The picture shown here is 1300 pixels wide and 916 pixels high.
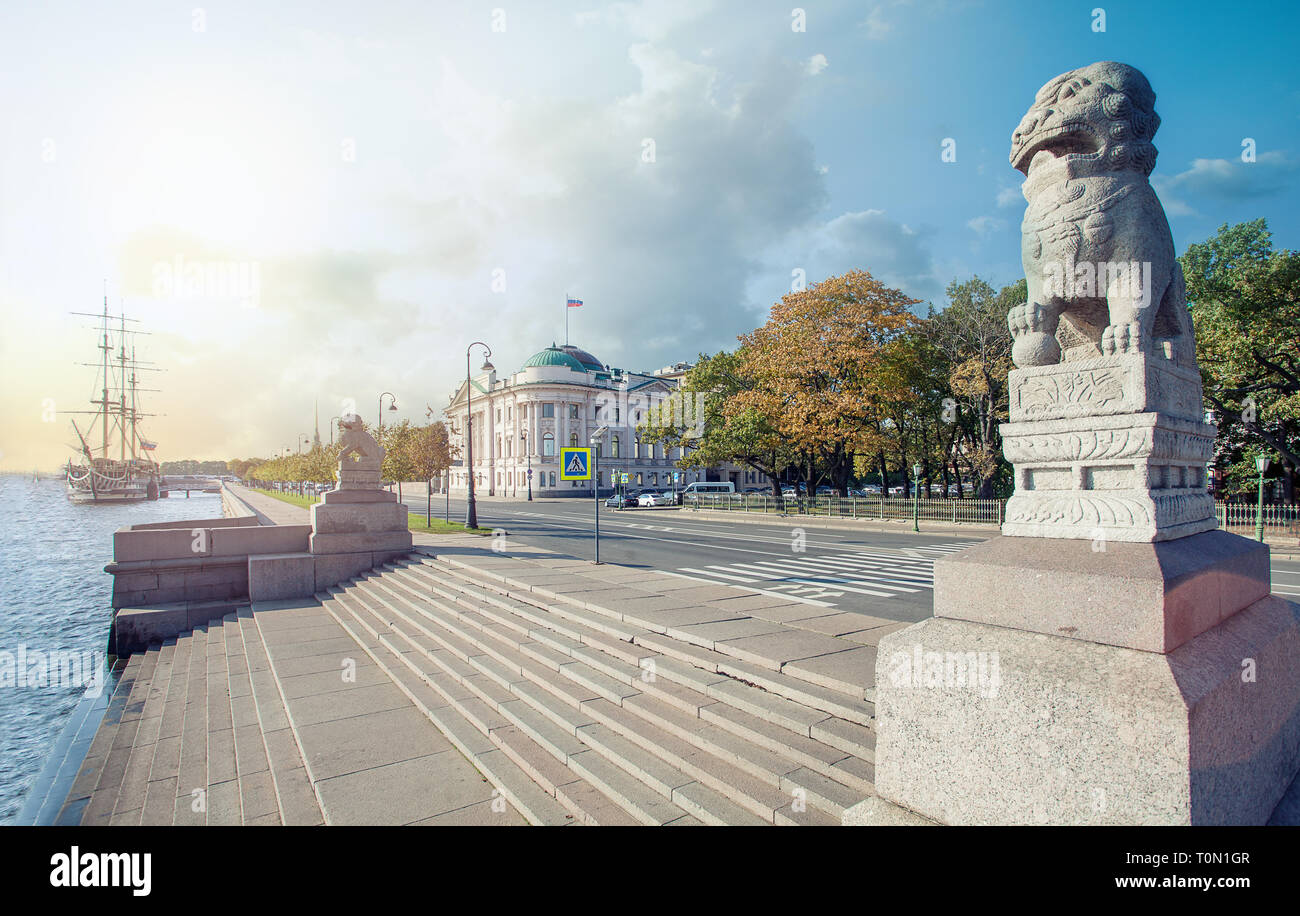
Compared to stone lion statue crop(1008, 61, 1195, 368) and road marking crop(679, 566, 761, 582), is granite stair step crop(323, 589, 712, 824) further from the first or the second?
road marking crop(679, 566, 761, 582)

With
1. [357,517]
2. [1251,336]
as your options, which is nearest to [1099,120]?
[357,517]

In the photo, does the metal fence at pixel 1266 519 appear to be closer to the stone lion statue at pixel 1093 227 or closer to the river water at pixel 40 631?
the stone lion statue at pixel 1093 227

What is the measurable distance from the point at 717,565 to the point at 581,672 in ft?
31.2

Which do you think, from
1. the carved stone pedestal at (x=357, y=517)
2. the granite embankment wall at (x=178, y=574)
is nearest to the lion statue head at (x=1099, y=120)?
the carved stone pedestal at (x=357, y=517)

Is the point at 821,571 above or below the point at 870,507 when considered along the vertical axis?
below

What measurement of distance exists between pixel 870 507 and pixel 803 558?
14.2 m

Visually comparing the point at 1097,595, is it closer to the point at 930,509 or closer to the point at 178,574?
the point at 178,574

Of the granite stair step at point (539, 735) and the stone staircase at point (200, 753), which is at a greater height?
the granite stair step at point (539, 735)

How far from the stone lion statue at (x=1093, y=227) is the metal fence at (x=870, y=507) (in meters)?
19.7

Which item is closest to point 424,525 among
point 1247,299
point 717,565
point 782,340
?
point 717,565

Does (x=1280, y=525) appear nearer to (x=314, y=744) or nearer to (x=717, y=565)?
(x=717, y=565)

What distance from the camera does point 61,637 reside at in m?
15.0

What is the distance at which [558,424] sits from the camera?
80.6m

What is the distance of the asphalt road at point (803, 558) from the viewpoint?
36.4 ft
